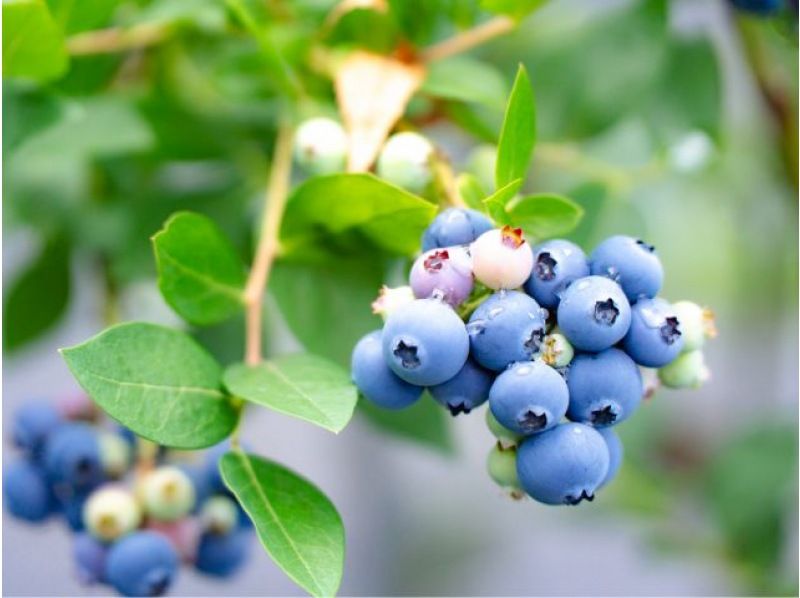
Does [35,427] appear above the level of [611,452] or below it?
below

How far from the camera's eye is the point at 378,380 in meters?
0.56

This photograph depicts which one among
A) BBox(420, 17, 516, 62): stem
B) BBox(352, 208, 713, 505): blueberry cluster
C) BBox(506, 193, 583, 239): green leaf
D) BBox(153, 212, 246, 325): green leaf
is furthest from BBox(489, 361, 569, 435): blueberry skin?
BBox(420, 17, 516, 62): stem

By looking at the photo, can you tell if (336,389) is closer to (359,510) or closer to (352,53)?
(352,53)

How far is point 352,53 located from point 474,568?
4.39ft

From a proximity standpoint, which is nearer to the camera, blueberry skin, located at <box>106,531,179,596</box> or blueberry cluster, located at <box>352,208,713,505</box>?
blueberry cluster, located at <box>352,208,713,505</box>

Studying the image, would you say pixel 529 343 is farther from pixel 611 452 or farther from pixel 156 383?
pixel 156 383

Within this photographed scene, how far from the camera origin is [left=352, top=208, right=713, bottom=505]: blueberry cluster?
0.52 m

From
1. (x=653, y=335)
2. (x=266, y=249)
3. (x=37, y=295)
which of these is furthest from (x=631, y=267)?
(x=37, y=295)

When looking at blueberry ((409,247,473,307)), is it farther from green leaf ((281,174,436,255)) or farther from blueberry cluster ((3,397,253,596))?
blueberry cluster ((3,397,253,596))

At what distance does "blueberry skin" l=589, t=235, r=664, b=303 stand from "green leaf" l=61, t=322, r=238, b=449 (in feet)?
0.76

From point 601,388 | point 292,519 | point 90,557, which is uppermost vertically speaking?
point 601,388

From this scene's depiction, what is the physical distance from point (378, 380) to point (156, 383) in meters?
0.13

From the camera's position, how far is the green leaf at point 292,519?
56 centimetres

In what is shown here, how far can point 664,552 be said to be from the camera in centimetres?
126
